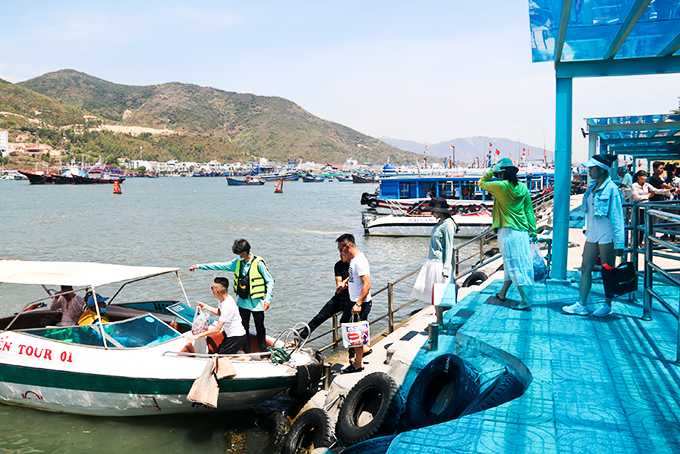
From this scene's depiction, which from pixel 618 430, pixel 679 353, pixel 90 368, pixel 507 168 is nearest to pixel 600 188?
pixel 507 168

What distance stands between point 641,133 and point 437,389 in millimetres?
9751

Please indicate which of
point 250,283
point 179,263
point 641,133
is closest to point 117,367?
point 250,283

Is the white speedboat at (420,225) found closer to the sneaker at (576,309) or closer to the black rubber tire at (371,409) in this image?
the sneaker at (576,309)

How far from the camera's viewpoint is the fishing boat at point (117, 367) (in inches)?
245

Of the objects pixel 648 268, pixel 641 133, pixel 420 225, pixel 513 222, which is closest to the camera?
pixel 648 268

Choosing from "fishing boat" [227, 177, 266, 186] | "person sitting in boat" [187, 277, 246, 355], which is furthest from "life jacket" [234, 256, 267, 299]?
"fishing boat" [227, 177, 266, 186]

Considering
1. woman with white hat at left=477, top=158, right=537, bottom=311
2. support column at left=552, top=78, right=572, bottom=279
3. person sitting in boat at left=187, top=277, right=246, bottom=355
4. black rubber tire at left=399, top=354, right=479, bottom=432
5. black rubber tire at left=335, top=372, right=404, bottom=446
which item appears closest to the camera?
black rubber tire at left=399, top=354, right=479, bottom=432

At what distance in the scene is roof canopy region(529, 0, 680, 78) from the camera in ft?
16.9

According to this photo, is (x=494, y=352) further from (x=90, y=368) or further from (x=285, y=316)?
(x=285, y=316)

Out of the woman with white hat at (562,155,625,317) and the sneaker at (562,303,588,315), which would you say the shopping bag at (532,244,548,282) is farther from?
the woman with white hat at (562,155,625,317)

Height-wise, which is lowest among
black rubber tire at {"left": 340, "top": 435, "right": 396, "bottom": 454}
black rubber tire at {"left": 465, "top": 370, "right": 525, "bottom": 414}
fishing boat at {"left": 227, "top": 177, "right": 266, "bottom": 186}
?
black rubber tire at {"left": 340, "top": 435, "right": 396, "bottom": 454}

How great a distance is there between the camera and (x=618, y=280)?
514 cm

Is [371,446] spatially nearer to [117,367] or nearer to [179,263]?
[117,367]

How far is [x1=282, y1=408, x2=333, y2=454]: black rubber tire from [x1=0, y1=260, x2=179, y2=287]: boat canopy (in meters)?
3.19
